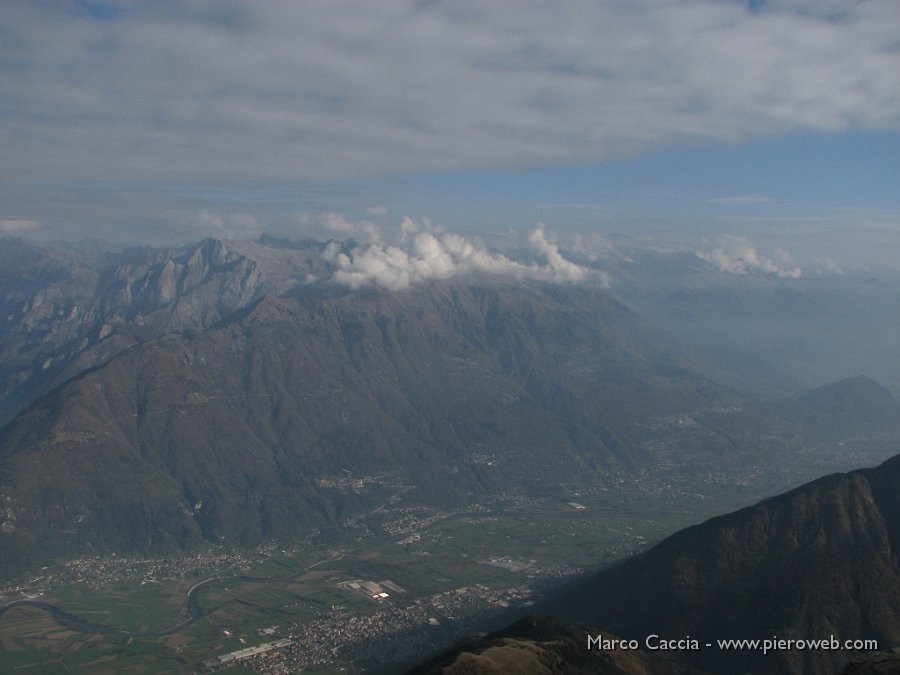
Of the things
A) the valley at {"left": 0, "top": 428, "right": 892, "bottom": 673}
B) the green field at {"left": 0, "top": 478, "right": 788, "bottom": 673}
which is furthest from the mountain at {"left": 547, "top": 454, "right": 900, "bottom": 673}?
the green field at {"left": 0, "top": 478, "right": 788, "bottom": 673}

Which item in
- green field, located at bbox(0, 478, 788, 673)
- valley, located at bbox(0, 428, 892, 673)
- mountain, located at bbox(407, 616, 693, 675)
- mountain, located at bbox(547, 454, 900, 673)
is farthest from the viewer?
green field, located at bbox(0, 478, 788, 673)

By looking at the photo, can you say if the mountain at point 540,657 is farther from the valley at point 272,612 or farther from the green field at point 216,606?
the green field at point 216,606

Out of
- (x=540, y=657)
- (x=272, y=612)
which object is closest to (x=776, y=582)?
(x=540, y=657)

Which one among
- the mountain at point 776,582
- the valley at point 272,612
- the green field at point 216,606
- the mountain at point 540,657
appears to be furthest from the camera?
the green field at point 216,606

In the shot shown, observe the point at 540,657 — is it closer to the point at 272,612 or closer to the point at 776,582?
the point at 776,582

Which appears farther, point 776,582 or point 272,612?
point 272,612

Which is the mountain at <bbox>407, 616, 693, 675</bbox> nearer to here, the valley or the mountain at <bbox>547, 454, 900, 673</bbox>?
the mountain at <bbox>547, 454, 900, 673</bbox>

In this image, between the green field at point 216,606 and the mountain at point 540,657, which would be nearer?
the mountain at point 540,657

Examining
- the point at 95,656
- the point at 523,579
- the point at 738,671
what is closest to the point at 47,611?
the point at 95,656

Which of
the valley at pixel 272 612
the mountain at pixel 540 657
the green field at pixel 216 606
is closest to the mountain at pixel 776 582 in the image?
the mountain at pixel 540 657
